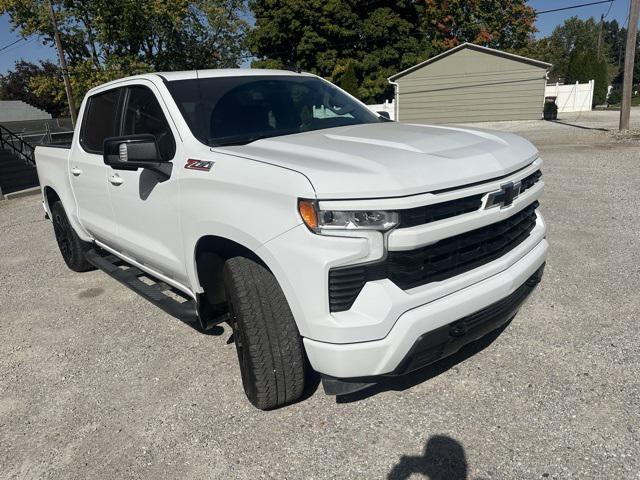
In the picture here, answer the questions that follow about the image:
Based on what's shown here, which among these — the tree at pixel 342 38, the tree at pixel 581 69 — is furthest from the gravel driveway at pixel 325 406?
the tree at pixel 581 69

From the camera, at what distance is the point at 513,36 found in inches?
1775

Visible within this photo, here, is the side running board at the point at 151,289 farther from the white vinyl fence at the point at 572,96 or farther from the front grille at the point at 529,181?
the white vinyl fence at the point at 572,96

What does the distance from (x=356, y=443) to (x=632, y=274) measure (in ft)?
10.6

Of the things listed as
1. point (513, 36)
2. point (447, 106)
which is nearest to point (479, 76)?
point (447, 106)

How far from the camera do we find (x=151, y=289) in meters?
3.68

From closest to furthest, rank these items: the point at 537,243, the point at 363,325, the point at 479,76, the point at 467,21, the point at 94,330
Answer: the point at 363,325, the point at 537,243, the point at 94,330, the point at 479,76, the point at 467,21

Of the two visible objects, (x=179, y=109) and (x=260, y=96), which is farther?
(x=260, y=96)

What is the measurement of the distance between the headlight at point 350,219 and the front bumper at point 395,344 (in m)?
0.41

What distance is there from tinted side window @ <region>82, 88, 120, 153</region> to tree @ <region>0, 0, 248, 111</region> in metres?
27.3

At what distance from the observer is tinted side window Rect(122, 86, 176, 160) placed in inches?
118

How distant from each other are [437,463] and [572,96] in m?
37.4

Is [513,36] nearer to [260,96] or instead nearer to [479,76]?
[479,76]

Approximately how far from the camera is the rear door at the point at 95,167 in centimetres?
384

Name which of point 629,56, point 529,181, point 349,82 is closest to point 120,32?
point 349,82
